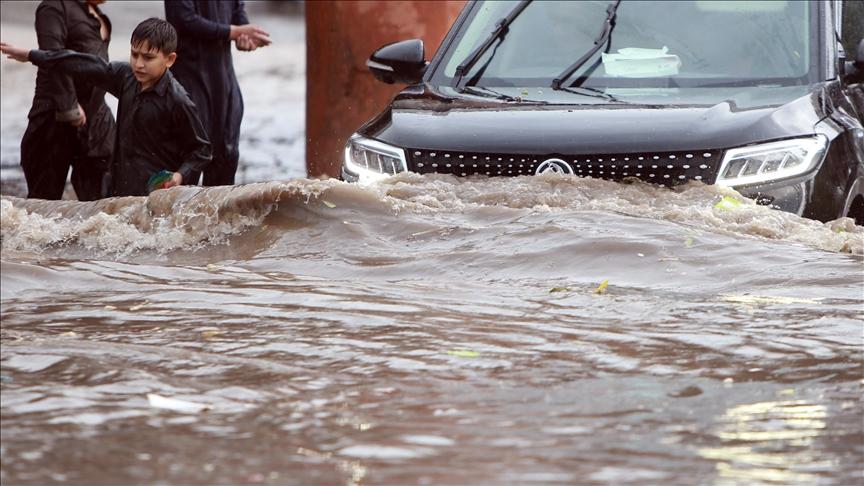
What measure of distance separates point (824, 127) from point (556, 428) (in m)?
3.72

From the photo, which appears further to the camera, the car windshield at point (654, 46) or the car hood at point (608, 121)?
the car windshield at point (654, 46)

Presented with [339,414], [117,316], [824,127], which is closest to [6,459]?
[339,414]

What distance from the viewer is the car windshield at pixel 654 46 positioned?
823cm

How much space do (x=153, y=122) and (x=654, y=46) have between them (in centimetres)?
246

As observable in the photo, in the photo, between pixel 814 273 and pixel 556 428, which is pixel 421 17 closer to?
pixel 814 273

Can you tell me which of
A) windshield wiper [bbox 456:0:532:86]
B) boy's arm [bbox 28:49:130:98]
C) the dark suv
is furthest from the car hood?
boy's arm [bbox 28:49:130:98]

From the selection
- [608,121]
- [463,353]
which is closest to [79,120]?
[608,121]

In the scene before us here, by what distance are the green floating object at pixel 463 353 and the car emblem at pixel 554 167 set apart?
244 centimetres

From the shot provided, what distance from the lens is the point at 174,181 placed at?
8.43m

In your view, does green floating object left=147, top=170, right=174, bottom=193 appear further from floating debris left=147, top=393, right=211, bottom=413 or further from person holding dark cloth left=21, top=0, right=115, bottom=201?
floating debris left=147, top=393, right=211, bottom=413

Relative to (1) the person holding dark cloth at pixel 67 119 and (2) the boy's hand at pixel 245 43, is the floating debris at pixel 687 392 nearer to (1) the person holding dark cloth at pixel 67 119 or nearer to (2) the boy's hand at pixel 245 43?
(1) the person holding dark cloth at pixel 67 119

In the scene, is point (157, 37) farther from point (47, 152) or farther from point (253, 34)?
point (47, 152)

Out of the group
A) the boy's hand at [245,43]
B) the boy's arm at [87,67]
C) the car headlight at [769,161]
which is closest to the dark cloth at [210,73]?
the boy's hand at [245,43]

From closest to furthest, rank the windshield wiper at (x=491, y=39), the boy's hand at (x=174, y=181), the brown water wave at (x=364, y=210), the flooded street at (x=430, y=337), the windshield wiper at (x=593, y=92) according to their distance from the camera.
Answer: the flooded street at (x=430, y=337)
the brown water wave at (x=364, y=210)
the windshield wiper at (x=593, y=92)
the boy's hand at (x=174, y=181)
the windshield wiper at (x=491, y=39)
